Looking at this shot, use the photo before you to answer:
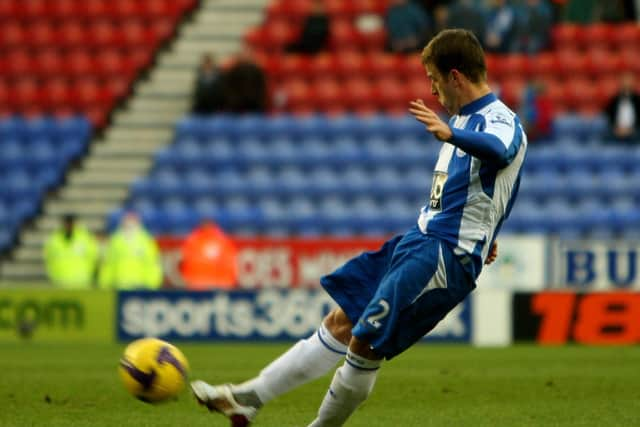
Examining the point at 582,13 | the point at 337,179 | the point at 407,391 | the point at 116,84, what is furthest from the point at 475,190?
the point at 116,84

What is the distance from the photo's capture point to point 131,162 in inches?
838

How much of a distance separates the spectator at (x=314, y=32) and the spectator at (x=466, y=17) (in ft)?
6.74

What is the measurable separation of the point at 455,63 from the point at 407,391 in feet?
12.4

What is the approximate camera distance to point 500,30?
819 inches

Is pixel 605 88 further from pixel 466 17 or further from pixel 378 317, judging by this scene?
pixel 378 317

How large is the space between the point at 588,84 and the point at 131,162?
7.22 meters

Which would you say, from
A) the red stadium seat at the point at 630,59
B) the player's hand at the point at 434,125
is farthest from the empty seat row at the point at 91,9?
the player's hand at the point at 434,125

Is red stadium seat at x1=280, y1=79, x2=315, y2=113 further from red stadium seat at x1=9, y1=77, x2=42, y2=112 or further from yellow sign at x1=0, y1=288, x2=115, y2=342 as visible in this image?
yellow sign at x1=0, y1=288, x2=115, y2=342

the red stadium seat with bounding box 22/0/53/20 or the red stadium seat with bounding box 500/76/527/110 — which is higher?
the red stadium seat with bounding box 22/0/53/20

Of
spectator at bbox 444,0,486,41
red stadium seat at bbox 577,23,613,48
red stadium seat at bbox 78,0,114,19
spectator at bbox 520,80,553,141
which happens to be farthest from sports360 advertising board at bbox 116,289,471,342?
red stadium seat at bbox 78,0,114,19

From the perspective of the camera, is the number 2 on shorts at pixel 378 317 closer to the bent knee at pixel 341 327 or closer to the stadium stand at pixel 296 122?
the bent knee at pixel 341 327

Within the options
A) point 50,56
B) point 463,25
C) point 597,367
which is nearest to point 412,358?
point 597,367

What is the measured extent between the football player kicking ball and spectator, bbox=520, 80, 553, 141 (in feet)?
44.3

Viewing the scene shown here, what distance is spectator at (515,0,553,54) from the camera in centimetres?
2069
